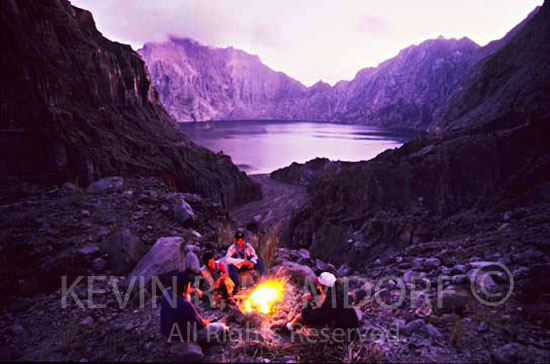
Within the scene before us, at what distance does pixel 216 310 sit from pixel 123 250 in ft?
8.41

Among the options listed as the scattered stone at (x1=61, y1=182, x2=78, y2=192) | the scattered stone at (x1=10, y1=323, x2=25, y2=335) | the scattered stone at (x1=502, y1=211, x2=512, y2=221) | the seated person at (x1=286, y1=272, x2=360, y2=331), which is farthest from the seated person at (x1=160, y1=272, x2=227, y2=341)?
the scattered stone at (x1=502, y1=211, x2=512, y2=221)

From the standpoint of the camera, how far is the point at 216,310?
17.2 ft

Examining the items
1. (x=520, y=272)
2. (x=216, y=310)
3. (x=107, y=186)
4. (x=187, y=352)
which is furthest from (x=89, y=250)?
(x=520, y=272)

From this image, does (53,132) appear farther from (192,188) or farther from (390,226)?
(390,226)

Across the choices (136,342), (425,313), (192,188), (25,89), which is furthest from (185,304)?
(192,188)

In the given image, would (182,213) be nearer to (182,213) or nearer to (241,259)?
(182,213)

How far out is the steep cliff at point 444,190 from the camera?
32.0 ft

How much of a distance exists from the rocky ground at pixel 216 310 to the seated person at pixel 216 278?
400 millimetres

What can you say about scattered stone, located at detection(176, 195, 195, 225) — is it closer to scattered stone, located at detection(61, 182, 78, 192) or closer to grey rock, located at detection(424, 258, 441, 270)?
scattered stone, located at detection(61, 182, 78, 192)

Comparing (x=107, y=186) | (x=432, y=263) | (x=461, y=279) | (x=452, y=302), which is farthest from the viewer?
(x=107, y=186)

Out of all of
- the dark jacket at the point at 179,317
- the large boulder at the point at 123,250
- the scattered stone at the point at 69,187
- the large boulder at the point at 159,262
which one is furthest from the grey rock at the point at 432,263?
the scattered stone at the point at 69,187

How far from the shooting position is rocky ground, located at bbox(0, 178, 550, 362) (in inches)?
161

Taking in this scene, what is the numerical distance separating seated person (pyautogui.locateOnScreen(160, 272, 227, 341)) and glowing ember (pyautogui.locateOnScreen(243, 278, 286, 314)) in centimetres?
104

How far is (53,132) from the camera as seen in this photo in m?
11.7
